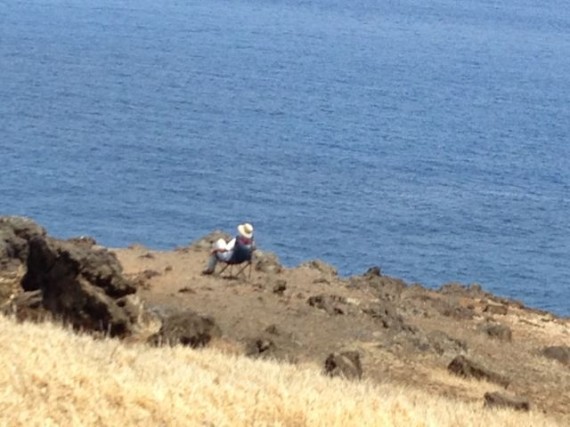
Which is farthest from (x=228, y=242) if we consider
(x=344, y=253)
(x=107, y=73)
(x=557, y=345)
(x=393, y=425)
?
(x=107, y=73)

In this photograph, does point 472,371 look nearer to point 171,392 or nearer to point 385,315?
point 385,315

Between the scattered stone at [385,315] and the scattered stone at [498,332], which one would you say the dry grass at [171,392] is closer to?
the scattered stone at [385,315]

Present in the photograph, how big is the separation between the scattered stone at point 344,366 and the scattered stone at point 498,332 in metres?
6.44

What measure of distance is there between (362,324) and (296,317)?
994 millimetres

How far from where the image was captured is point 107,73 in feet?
253

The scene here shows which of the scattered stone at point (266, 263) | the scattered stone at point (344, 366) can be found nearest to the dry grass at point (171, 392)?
the scattered stone at point (344, 366)

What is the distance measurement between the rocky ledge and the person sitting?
37 centimetres

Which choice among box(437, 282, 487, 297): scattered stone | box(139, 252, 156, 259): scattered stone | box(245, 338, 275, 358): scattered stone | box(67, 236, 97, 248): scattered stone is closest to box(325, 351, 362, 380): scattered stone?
box(245, 338, 275, 358): scattered stone

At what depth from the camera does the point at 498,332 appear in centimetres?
2244

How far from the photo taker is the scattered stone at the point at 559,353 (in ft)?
69.0

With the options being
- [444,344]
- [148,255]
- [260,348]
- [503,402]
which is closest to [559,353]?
[444,344]

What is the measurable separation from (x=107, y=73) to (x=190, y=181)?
92.8 ft

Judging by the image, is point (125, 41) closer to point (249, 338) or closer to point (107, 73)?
point (107, 73)

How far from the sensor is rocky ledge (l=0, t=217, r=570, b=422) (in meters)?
15.4
